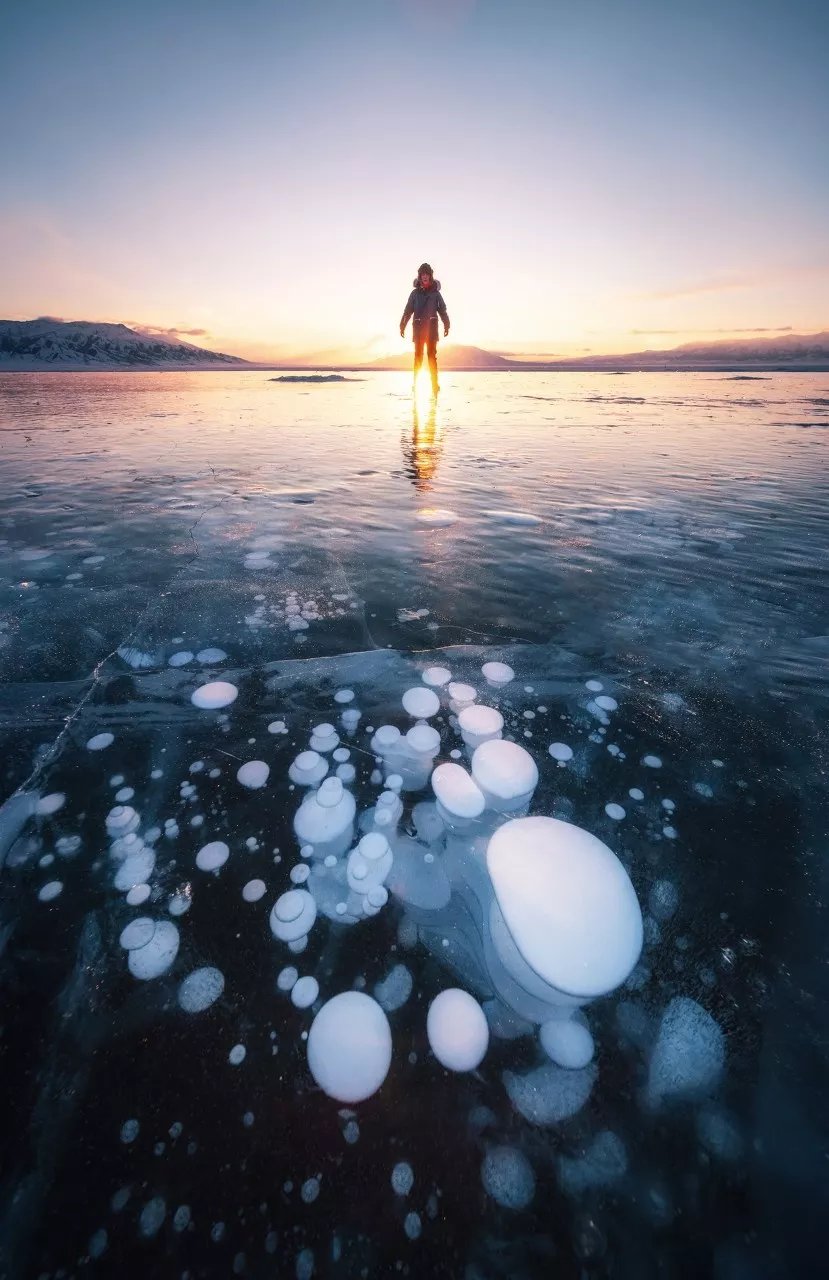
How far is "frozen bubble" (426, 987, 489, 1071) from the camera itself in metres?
1.01

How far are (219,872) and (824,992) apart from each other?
5.00 ft

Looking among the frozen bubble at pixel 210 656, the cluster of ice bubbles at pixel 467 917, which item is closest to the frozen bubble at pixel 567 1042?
the cluster of ice bubbles at pixel 467 917

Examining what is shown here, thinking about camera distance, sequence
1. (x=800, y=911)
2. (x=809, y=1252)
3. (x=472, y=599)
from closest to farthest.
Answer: (x=809, y=1252), (x=800, y=911), (x=472, y=599)

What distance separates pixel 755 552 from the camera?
3.50 metres

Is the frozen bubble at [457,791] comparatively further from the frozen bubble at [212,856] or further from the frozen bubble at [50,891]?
the frozen bubble at [50,891]

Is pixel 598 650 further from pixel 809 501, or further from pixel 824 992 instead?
pixel 809 501

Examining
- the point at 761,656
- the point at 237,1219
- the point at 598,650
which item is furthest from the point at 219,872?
the point at 761,656

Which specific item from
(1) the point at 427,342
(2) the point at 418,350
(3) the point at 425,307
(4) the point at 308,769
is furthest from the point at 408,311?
(4) the point at 308,769

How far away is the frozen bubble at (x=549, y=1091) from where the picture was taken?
0.94 meters

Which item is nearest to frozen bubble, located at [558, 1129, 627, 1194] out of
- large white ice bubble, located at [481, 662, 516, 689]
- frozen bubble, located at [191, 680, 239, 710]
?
large white ice bubble, located at [481, 662, 516, 689]

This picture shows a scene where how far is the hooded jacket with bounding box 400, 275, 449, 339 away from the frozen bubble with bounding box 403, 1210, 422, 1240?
11998 millimetres

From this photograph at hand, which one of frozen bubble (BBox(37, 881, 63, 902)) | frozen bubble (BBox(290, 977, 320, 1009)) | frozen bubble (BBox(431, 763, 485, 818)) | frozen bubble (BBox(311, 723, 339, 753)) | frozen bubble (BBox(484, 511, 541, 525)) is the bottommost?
frozen bubble (BBox(290, 977, 320, 1009))

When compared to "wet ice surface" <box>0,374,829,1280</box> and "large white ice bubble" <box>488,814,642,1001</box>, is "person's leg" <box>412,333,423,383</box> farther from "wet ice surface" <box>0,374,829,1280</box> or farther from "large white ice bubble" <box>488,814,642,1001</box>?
"large white ice bubble" <box>488,814,642,1001</box>

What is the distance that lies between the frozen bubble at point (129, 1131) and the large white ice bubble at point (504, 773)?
108 cm
